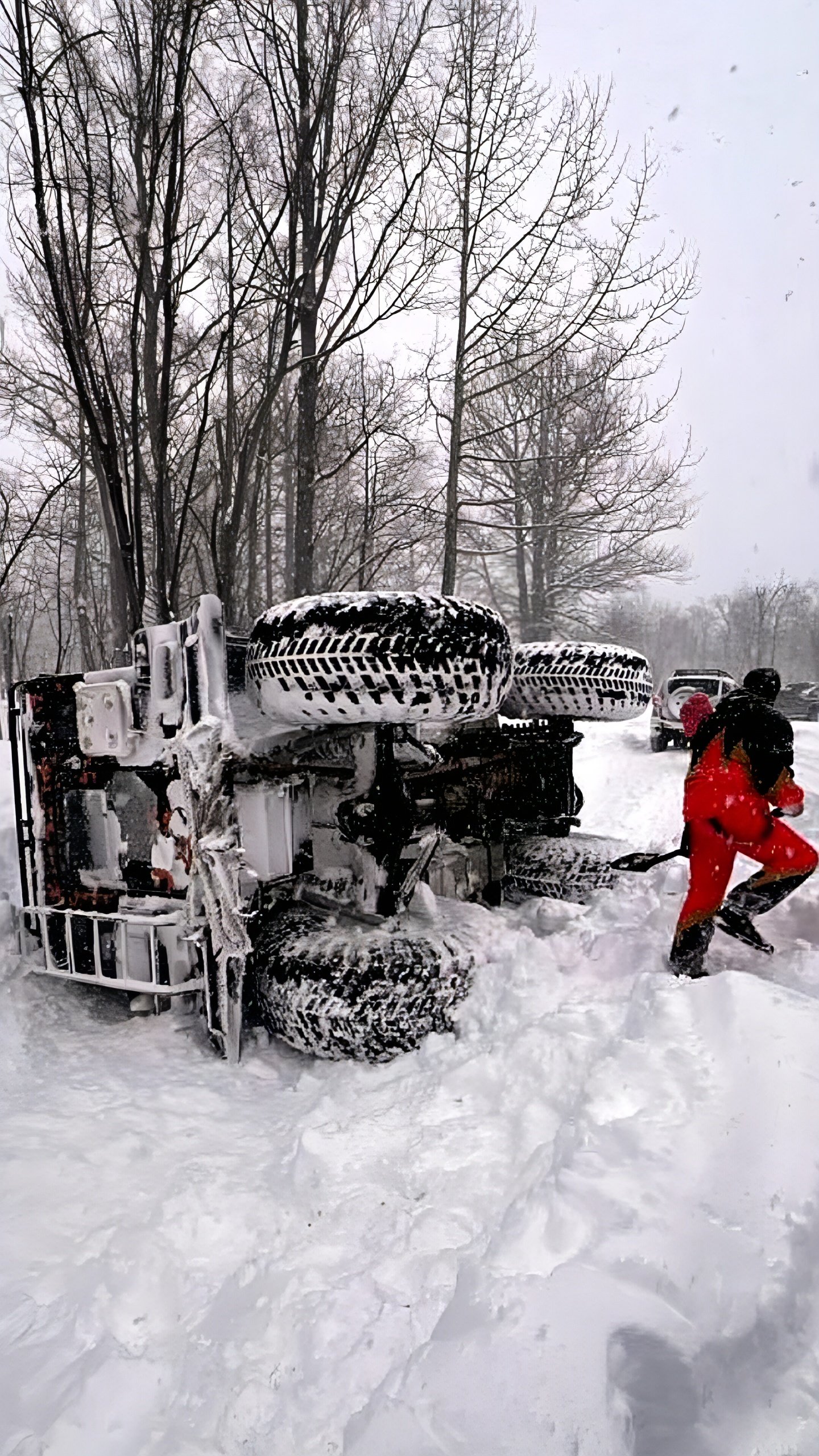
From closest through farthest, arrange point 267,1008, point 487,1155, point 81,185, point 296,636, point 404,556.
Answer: point 487,1155 → point 296,636 → point 267,1008 → point 81,185 → point 404,556

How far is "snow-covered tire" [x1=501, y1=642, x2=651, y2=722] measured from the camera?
3949 mm

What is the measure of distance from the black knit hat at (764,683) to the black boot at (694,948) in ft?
3.49

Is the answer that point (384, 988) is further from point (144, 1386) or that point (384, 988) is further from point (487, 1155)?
point (144, 1386)

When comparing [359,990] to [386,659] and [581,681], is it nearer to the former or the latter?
[386,659]

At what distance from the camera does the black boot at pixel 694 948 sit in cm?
293

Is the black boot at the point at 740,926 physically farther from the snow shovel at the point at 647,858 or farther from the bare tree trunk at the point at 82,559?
the bare tree trunk at the point at 82,559

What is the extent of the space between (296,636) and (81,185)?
11.7ft

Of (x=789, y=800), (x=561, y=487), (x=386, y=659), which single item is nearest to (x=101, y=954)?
(x=386, y=659)

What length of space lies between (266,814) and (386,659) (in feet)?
3.14

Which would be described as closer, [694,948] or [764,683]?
[694,948]

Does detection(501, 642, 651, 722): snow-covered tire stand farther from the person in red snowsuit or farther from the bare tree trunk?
the bare tree trunk

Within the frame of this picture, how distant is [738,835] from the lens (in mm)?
3012

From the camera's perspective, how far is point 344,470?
8.91 meters

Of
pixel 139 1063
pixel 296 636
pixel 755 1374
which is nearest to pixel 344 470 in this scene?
pixel 296 636
